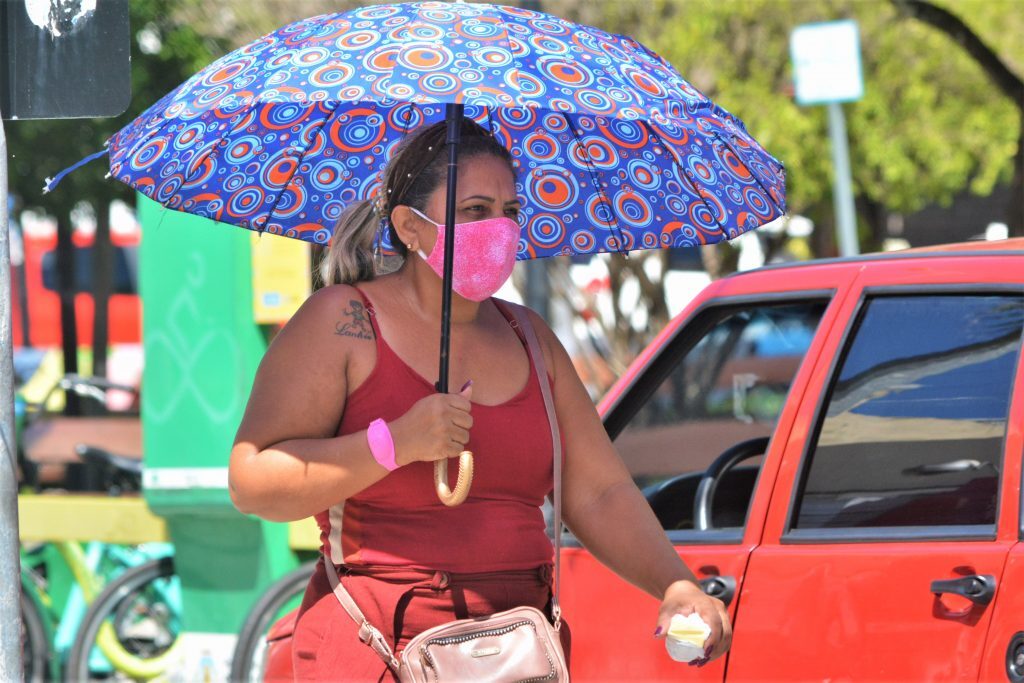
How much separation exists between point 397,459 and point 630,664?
1.25 m

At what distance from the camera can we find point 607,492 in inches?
114

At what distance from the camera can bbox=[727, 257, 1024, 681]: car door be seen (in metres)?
3.02

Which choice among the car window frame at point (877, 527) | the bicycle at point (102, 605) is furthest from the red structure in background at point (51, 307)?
the car window frame at point (877, 527)

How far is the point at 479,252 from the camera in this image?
2717 millimetres

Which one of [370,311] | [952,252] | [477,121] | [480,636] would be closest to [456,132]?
[370,311]

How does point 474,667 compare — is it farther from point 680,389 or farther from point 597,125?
point 680,389

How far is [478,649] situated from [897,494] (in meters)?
1.19

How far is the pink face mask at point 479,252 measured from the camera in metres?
2.71

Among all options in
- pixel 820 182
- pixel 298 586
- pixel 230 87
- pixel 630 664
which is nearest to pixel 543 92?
pixel 230 87

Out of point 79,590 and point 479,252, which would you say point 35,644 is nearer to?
point 79,590

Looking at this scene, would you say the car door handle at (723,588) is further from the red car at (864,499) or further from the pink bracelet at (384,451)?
the pink bracelet at (384,451)

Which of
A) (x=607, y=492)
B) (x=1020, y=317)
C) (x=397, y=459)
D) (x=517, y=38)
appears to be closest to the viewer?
(x=397, y=459)

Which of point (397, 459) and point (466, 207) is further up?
point (466, 207)

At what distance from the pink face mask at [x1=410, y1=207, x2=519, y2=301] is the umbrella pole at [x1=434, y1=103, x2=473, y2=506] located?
0.03 meters
